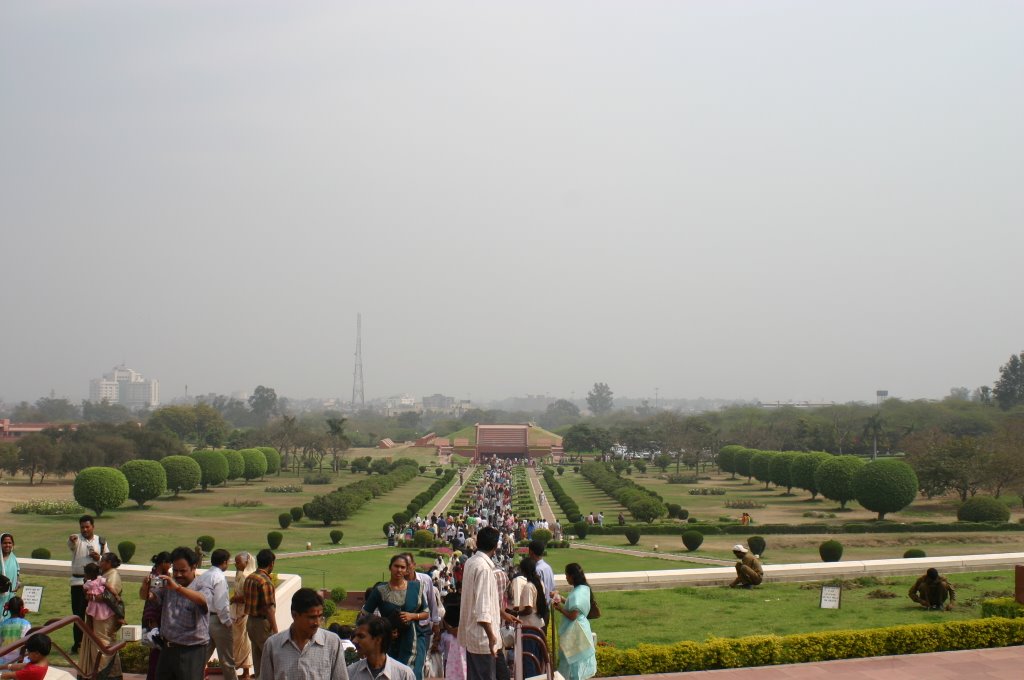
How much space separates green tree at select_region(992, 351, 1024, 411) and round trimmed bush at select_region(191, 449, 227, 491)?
6972 cm

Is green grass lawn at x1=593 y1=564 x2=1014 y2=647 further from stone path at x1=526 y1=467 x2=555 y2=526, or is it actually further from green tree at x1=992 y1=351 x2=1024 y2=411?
green tree at x1=992 y1=351 x2=1024 y2=411

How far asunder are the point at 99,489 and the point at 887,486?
2851 centimetres

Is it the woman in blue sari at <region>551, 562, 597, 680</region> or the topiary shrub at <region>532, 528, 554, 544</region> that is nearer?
the woman in blue sari at <region>551, 562, 597, 680</region>

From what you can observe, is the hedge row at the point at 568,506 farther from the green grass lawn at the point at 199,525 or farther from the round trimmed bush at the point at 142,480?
the round trimmed bush at the point at 142,480

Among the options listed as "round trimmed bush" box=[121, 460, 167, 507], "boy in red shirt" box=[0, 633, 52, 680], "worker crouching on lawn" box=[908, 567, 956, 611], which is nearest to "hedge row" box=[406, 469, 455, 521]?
"round trimmed bush" box=[121, 460, 167, 507]

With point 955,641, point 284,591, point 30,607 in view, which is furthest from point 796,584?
point 30,607

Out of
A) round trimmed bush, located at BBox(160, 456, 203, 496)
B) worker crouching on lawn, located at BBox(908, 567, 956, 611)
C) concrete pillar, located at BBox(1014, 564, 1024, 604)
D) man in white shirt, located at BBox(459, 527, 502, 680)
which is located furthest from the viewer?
round trimmed bush, located at BBox(160, 456, 203, 496)

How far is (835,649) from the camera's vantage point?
957cm

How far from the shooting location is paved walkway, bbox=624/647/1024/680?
883 cm

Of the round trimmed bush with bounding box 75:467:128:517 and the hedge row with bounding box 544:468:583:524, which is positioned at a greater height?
the round trimmed bush with bounding box 75:467:128:517

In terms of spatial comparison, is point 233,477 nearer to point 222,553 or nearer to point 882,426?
point 222,553

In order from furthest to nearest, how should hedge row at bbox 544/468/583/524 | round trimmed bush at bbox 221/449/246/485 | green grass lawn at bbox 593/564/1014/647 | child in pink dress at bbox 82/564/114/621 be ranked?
round trimmed bush at bbox 221/449/246/485
hedge row at bbox 544/468/583/524
green grass lawn at bbox 593/564/1014/647
child in pink dress at bbox 82/564/114/621

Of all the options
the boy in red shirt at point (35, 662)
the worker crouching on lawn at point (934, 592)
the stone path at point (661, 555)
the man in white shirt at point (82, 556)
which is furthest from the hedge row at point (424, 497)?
the boy in red shirt at point (35, 662)

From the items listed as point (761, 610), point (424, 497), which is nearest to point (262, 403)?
point (424, 497)
